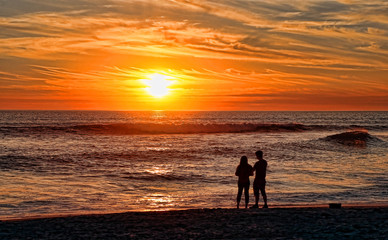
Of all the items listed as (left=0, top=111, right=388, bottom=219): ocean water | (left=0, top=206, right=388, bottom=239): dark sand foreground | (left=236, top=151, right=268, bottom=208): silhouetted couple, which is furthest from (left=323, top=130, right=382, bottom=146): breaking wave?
(left=0, top=206, right=388, bottom=239): dark sand foreground

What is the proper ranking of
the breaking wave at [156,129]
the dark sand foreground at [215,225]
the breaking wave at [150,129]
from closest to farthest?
the dark sand foreground at [215,225]
the breaking wave at [150,129]
the breaking wave at [156,129]

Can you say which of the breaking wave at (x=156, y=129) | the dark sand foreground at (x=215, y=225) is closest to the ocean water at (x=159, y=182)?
the dark sand foreground at (x=215, y=225)

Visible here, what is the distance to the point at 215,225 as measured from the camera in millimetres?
10203

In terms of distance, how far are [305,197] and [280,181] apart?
3654mm

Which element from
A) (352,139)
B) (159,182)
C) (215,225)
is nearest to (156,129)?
(352,139)

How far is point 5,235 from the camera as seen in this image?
9.30 m

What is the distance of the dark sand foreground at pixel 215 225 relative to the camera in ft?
30.3

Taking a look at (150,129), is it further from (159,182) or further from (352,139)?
(159,182)

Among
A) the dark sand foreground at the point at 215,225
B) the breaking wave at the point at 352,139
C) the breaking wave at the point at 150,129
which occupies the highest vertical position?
the breaking wave at the point at 150,129

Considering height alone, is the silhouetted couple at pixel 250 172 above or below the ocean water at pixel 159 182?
above

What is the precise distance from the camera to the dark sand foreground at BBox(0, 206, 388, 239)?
30.3 ft

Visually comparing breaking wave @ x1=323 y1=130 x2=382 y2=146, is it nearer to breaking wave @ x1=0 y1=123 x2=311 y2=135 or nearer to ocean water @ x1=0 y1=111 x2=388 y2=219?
ocean water @ x1=0 y1=111 x2=388 y2=219

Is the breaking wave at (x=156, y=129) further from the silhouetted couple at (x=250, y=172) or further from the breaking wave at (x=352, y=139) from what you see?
the silhouetted couple at (x=250, y=172)

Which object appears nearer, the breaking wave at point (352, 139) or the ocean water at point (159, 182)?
the ocean water at point (159, 182)
